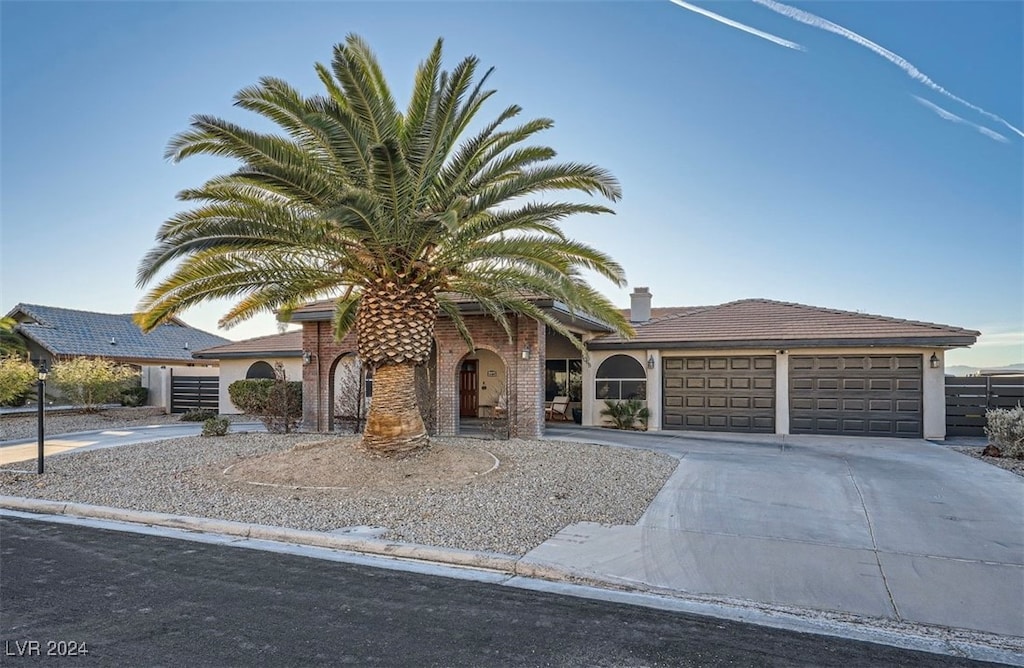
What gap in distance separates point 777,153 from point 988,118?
13.1 feet

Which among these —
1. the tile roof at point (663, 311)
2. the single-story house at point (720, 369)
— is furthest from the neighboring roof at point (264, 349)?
the tile roof at point (663, 311)

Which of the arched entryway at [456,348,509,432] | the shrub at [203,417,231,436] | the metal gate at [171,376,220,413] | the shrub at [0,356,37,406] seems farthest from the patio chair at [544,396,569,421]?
the shrub at [0,356,37,406]

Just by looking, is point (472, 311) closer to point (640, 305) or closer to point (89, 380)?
point (640, 305)

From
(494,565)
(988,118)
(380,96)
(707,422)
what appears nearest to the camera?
(494,565)

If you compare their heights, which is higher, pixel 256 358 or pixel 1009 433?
pixel 256 358

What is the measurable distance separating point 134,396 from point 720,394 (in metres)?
23.7

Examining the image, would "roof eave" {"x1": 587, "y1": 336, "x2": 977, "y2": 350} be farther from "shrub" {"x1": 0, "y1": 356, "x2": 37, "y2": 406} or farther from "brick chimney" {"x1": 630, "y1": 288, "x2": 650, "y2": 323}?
"shrub" {"x1": 0, "y1": 356, "x2": 37, "y2": 406}

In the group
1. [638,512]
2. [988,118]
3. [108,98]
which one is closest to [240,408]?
[108,98]

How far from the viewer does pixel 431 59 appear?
8.94 metres

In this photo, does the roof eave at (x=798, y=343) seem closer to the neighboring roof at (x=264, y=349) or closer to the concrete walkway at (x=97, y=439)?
the concrete walkway at (x=97, y=439)

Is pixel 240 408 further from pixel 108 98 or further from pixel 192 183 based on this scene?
pixel 192 183

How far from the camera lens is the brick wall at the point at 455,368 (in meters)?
14.5

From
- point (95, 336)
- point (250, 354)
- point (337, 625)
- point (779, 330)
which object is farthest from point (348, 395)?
point (95, 336)

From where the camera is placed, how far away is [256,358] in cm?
2281
